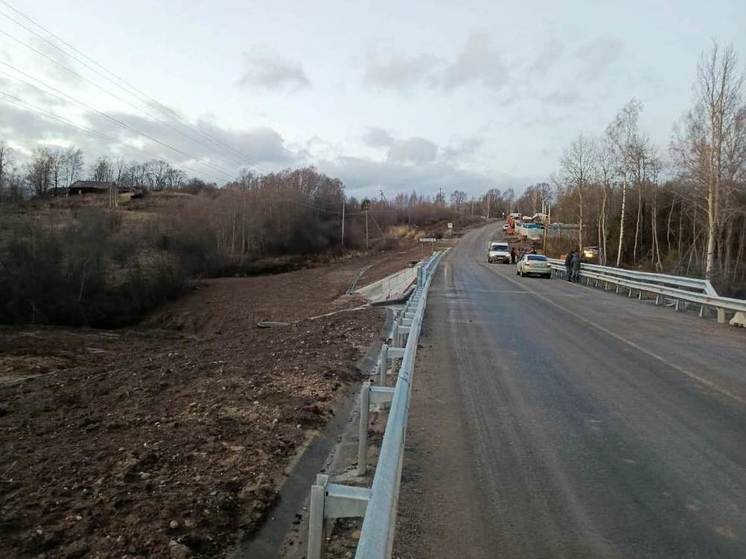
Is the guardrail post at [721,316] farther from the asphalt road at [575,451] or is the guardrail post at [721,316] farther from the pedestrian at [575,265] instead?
the pedestrian at [575,265]

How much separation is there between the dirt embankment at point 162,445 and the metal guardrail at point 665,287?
10.4 m

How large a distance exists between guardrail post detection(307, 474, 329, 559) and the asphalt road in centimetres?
80

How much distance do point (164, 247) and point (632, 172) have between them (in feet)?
156

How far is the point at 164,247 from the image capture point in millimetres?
59844

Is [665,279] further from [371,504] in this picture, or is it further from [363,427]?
[371,504]

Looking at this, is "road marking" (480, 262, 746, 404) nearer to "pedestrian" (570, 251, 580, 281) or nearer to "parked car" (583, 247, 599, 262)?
"pedestrian" (570, 251, 580, 281)

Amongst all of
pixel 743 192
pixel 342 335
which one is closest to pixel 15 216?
pixel 342 335

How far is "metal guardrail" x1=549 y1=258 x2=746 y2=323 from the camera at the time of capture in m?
16.1

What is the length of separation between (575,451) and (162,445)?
13.3 ft

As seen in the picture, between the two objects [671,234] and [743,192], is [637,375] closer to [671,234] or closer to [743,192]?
[743,192]

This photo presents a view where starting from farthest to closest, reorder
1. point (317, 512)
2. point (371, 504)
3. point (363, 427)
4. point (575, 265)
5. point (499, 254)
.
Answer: point (499, 254) < point (575, 265) < point (363, 427) < point (317, 512) < point (371, 504)

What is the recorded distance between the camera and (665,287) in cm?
2094

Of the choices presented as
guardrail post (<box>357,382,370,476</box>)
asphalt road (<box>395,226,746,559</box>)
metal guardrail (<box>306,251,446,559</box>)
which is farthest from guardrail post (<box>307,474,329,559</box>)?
guardrail post (<box>357,382,370,476</box>)

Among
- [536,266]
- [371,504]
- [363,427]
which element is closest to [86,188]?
[536,266]
